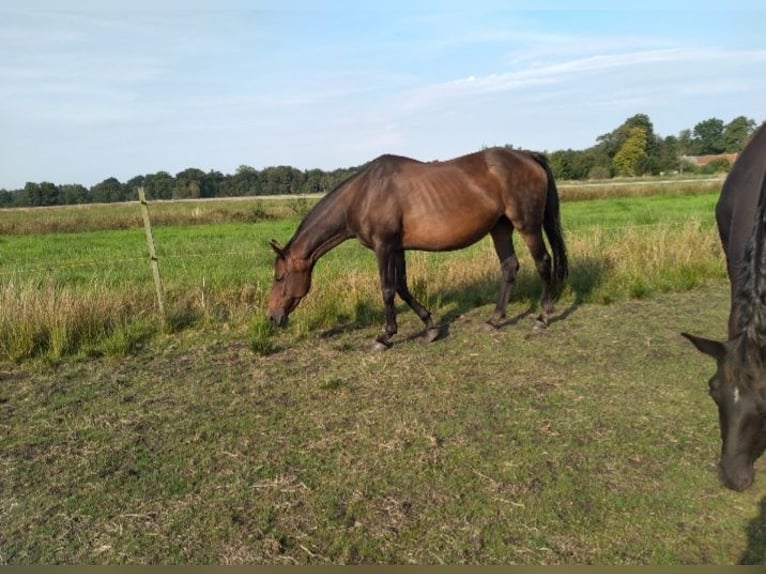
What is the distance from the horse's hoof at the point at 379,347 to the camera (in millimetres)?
5770

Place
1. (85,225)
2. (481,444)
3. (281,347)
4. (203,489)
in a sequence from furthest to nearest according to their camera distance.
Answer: (85,225), (281,347), (481,444), (203,489)

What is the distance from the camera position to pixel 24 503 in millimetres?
3111

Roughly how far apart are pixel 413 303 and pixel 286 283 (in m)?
1.46

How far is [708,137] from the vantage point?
96125mm

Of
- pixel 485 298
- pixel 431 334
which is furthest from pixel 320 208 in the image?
pixel 485 298

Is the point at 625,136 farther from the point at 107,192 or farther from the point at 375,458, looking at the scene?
the point at 375,458

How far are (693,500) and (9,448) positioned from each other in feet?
14.4

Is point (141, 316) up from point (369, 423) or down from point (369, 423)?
up

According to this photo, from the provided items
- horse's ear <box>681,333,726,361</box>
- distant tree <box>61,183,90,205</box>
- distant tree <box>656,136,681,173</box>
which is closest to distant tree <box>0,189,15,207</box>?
distant tree <box>61,183,90,205</box>

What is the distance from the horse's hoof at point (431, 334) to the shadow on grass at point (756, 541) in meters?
3.53

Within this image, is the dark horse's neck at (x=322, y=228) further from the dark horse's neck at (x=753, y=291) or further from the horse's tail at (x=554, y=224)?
the dark horse's neck at (x=753, y=291)

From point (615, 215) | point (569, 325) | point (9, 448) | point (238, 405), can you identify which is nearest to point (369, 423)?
point (238, 405)

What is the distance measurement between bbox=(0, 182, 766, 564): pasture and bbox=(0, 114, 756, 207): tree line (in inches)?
1076

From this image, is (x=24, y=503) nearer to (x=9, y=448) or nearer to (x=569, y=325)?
(x=9, y=448)
